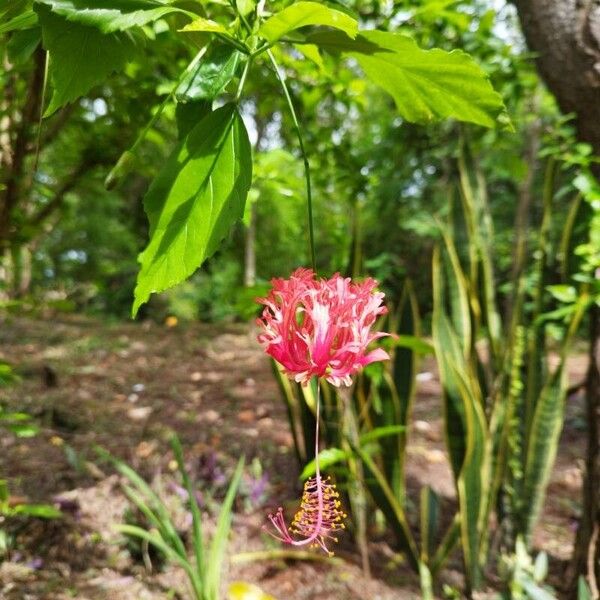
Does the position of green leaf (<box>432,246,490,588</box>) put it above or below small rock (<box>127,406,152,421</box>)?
above

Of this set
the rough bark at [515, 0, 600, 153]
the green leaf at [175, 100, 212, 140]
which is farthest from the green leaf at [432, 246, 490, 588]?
the green leaf at [175, 100, 212, 140]

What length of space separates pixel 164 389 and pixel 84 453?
102 centimetres

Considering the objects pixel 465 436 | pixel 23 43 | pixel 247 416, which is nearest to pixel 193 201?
pixel 23 43

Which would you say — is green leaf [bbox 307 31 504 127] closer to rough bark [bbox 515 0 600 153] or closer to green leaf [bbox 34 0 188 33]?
green leaf [bbox 34 0 188 33]

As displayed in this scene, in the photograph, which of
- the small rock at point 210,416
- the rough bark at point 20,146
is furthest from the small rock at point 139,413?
the rough bark at point 20,146

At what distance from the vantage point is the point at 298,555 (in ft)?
5.28

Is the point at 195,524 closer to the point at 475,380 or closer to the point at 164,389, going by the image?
the point at 475,380

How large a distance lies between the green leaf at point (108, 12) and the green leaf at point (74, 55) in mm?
10

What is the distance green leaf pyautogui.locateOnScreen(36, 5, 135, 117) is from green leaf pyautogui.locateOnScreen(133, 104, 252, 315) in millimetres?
76

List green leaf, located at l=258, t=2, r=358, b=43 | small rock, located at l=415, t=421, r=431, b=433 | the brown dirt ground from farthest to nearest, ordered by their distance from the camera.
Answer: small rock, located at l=415, t=421, r=431, b=433, the brown dirt ground, green leaf, located at l=258, t=2, r=358, b=43

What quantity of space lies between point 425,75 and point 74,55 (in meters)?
0.27

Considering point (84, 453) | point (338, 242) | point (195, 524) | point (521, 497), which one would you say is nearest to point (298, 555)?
point (195, 524)

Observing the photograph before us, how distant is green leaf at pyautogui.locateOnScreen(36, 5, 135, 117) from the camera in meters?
0.38

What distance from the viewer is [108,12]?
383 mm
